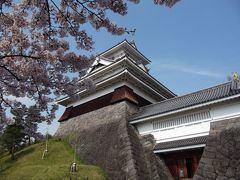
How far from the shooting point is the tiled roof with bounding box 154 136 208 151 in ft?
34.7

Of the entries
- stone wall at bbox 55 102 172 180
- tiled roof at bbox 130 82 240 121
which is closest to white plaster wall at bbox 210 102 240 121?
tiled roof at bbox 130 82 240 121

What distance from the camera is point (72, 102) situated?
757 inches

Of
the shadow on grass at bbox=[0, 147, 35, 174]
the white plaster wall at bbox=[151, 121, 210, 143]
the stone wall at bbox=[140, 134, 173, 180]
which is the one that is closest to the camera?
the white plaster wall at bbox=[151, 121, 210, 143]

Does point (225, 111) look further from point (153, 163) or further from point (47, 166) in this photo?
point (47, 166)

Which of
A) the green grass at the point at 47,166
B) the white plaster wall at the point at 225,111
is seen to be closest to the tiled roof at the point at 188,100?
the white plaster wall at the point at 225,111

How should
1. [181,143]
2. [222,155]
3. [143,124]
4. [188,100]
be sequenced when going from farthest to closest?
[143,124], [188,100], [181,143], [222,155]

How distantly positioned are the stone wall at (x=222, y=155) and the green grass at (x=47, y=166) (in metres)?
4.86

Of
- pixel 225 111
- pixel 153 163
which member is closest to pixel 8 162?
pixel 153 163

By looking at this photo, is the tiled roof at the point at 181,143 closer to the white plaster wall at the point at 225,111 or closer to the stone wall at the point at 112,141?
the stone wall at the point at 112,141

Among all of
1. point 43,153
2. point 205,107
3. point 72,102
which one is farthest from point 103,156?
point 72,102

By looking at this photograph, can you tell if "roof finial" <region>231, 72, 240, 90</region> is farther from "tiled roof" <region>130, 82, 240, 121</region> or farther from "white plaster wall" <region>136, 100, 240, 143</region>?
"white plaster wall" <region>136, 100, 240, 143</region>

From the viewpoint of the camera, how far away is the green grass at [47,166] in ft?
35.9

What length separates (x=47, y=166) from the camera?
12141 mm

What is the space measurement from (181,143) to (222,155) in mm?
2062
